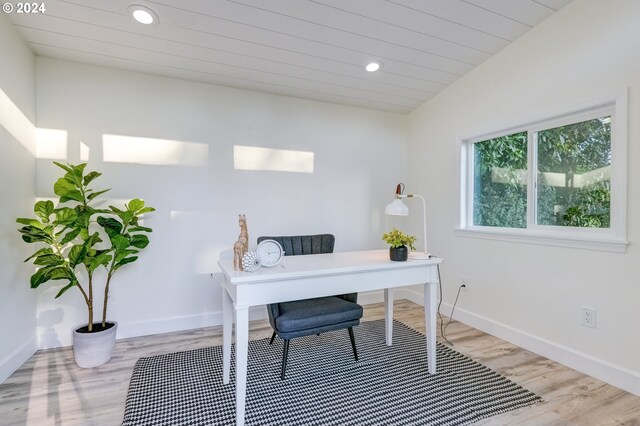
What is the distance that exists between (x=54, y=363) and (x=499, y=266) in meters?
3.69

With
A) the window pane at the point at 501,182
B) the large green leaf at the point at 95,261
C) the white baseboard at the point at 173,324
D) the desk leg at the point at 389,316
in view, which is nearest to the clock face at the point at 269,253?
the desk leg at the point at 389,316

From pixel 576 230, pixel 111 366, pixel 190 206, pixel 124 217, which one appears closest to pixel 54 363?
pixel 111 366

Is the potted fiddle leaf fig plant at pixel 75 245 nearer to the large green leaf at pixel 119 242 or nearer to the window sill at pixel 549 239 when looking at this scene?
the large green leaf at pixel 119 242

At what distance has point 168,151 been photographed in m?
2.94

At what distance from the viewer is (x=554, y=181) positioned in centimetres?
256

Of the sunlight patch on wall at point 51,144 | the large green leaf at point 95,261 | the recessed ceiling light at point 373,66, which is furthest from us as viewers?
the recessed ceiling light at point 373,66

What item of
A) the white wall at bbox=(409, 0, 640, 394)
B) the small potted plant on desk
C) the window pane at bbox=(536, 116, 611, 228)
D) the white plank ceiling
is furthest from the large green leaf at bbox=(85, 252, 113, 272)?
the window pane at bbox=(536, 116, 611, 228)

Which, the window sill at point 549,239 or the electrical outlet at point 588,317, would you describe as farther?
the electrical outlet at point 588,317

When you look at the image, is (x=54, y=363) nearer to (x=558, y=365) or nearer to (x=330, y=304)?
(x=330, y=304)

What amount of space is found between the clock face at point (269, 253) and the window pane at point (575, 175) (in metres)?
2.22

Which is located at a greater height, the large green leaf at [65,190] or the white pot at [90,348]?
the large green leaf at [65,190]

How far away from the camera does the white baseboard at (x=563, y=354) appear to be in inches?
79.2

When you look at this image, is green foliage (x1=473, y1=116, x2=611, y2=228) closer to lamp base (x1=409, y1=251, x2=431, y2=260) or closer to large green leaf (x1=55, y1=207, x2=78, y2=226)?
lamp base (x1=409, y1=251, x2=431, y2=260)

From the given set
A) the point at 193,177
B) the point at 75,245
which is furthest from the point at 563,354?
the point at 75,245
